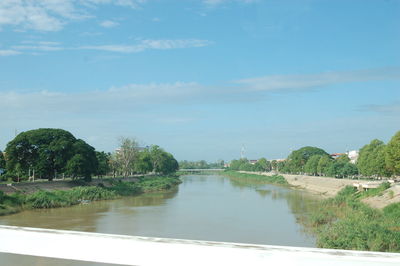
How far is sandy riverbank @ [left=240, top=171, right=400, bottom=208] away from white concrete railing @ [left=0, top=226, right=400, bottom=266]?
76.8 feet

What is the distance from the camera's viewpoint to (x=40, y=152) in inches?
1494

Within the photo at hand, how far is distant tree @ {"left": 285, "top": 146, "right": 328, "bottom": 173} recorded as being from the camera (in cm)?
9206

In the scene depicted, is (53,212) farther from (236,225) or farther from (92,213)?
(236,225)

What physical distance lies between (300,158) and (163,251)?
92.3 meters

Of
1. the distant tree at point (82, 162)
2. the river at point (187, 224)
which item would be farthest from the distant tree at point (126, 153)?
the river at point (187, 224)

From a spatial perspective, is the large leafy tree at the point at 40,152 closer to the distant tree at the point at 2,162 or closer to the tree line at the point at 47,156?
the tree line at the point at 47,156

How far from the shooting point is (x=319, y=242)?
14047 millimetres

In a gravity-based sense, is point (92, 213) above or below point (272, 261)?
Answer: below

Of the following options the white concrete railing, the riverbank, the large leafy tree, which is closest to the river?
the riverbank

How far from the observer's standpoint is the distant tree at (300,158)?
9206cm

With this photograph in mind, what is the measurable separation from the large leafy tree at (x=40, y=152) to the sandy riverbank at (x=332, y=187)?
29230mm

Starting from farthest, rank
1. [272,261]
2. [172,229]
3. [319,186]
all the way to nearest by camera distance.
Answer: [319,186]
[172,229]
[272,261]

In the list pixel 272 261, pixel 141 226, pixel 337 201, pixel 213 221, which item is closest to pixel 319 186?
pixel 337 201

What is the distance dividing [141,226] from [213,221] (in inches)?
181
